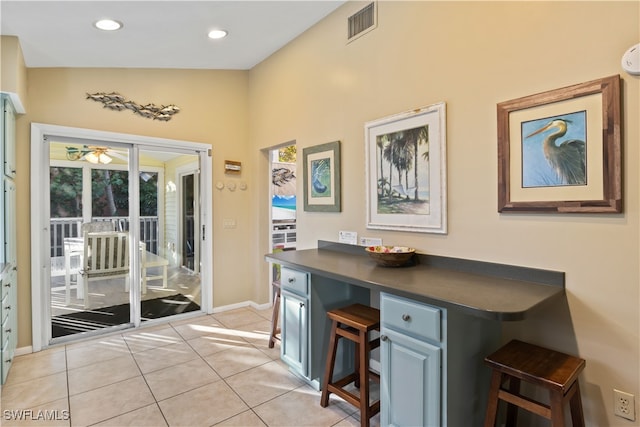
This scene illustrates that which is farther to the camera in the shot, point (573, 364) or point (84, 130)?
point (84, 130)

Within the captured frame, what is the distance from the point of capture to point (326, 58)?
3.12m

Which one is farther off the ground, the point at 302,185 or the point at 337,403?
the point at 302,185

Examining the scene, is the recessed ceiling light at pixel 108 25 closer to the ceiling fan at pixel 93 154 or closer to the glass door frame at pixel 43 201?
the glass door frame at pixel 43 201

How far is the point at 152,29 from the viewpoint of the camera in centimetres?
277

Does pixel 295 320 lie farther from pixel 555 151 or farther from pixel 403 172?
pixel 555 151

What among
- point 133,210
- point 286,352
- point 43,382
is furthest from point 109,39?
point 286,352

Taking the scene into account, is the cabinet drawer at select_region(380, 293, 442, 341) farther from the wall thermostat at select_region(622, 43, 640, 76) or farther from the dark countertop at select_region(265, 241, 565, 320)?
the wall thermostat at select_region(622, 43, 640, 76)

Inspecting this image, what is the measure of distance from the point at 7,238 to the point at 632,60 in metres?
4.11

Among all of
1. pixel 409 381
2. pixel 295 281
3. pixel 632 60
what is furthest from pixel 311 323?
pixel 632 60

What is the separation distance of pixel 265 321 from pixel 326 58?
9.48ft

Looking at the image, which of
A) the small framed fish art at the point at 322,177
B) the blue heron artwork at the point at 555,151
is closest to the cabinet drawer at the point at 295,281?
the small framed fish art at the point at 322,177

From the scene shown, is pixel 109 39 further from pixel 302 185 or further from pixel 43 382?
pixel 43 382

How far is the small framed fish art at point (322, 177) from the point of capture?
3.02 meters

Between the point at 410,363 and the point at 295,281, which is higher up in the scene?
the point at 295,281
